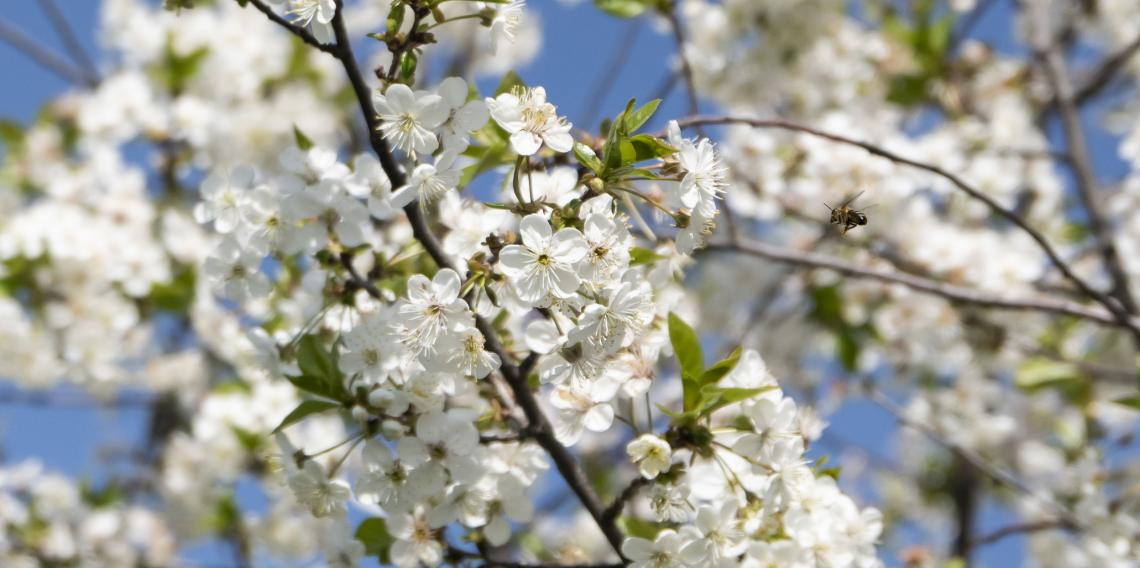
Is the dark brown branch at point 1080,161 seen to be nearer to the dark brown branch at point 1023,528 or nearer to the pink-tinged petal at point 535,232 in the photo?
the dark brown branch at point 1023,528

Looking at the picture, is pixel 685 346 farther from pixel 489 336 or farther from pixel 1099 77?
pixel 1099 77

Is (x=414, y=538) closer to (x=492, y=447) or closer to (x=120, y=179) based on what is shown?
(x=492, y=447)

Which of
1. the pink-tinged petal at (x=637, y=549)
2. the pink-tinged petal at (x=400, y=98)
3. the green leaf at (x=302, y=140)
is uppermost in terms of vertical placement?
the green leaf at (x=302, y=140)

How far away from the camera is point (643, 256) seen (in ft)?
5.99

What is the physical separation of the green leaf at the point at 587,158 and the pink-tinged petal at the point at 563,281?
0.60ft

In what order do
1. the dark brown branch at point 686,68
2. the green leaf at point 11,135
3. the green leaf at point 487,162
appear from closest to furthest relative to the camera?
the green leaf at point 487,162 < the dark brown branch at point 686,68 < the green leaf at point 11,135

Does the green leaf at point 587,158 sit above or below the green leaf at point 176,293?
below

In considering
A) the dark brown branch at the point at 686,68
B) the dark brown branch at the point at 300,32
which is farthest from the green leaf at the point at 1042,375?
the dark brown branch at the point at 300,32

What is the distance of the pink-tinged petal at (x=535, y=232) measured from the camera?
151 centimetres

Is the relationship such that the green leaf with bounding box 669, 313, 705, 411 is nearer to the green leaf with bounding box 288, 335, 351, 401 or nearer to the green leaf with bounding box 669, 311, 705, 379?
the green leaf with bounding box 669, 311, 705, 379

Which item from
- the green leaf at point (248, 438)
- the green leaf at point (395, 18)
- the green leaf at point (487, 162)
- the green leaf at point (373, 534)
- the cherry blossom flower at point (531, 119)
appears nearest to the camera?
the cherry blossom flower at point (531, 119)

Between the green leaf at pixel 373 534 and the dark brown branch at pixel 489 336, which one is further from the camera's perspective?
the green leaf at pixel 373 534

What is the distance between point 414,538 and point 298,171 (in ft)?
2.30

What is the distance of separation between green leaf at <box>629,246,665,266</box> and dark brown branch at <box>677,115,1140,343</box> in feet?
0.82
